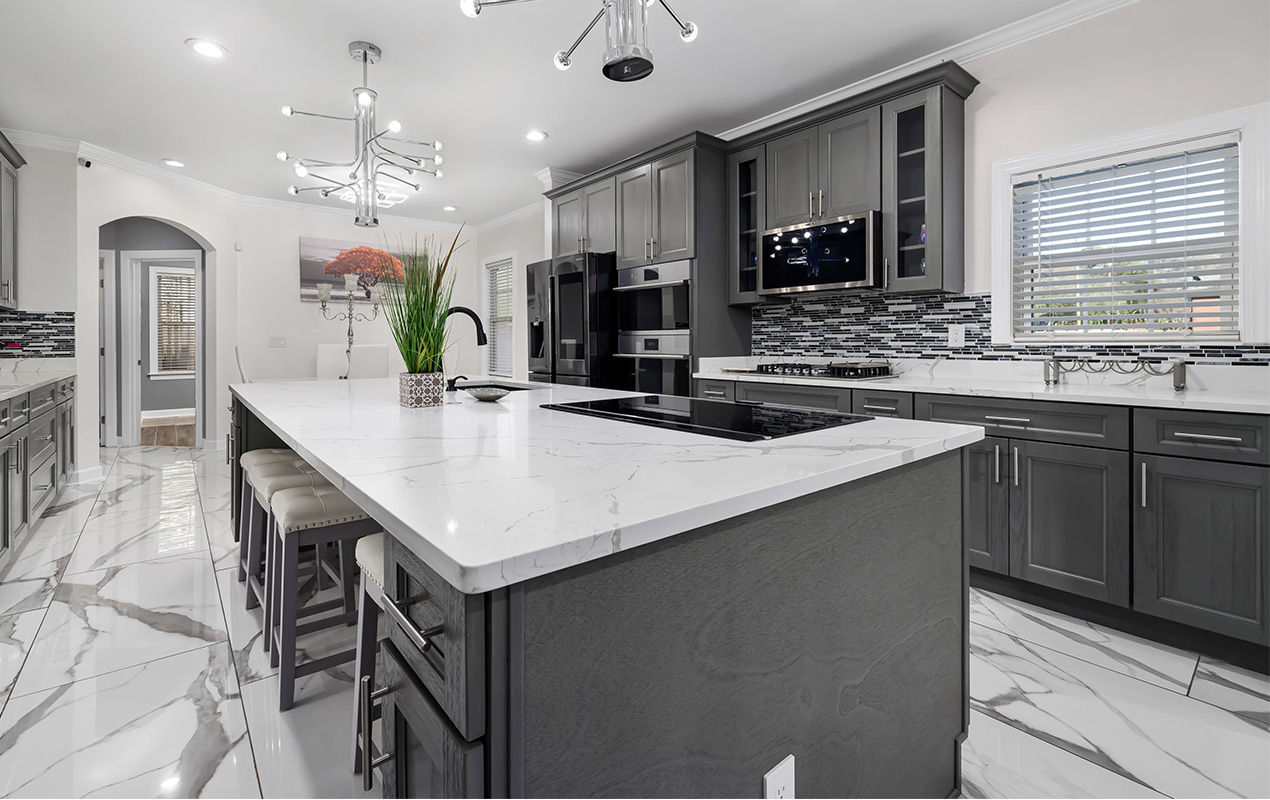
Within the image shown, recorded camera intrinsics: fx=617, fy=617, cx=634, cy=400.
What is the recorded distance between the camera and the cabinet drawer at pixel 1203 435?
6.40 ft

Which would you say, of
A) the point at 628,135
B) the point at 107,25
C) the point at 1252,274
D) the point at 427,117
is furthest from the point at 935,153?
the point at 107,25

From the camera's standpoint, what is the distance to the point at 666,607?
0.82 meters

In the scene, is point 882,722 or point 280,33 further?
point 280,33

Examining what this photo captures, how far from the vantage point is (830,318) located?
151 inches

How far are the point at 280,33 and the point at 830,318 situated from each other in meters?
3.30

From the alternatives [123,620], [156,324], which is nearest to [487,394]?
[123,620]

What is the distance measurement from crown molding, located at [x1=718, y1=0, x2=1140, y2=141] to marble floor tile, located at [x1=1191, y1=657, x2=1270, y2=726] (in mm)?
2620

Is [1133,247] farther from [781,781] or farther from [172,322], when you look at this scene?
[172,322]

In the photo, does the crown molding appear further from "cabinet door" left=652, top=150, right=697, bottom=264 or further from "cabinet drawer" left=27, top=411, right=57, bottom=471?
"cabinet drawer" left=27, top=411, right=57, bottom=471

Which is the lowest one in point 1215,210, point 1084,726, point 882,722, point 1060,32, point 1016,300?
point 1084,726

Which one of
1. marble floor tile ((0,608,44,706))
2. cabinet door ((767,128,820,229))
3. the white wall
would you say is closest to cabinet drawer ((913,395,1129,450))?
the white wall

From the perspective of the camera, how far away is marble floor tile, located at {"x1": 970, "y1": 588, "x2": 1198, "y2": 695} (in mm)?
2018

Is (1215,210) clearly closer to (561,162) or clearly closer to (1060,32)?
(1060,32)

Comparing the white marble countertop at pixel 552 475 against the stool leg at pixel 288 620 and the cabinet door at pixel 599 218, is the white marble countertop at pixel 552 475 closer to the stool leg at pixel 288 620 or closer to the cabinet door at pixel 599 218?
the stool leg at pixel 288 620
